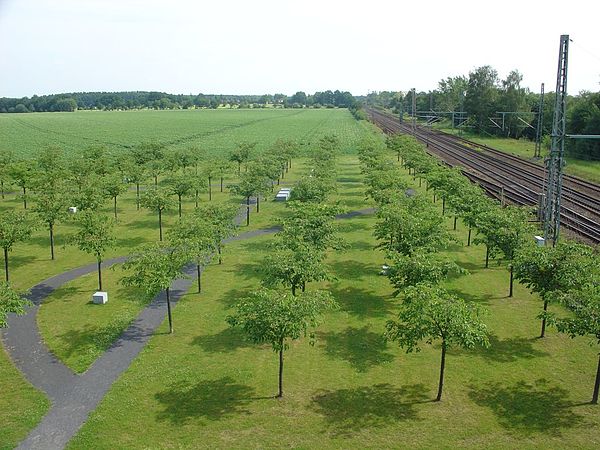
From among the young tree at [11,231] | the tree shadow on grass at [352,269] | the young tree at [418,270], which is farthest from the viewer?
the tree shadow on grass at [352,269]

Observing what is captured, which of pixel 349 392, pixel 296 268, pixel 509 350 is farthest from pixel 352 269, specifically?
pixel 349 392

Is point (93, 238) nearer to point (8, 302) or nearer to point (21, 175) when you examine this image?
point (8, 302)

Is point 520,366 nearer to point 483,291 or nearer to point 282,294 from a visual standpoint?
point 483,291

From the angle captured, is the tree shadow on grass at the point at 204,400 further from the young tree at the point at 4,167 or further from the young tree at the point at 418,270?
the young tree at the point at 4,167

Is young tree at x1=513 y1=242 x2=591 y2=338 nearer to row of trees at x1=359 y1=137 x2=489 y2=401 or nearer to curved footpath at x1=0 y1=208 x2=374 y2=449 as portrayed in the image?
row of trees at x1=359 y1=137 x2=489 y2=401

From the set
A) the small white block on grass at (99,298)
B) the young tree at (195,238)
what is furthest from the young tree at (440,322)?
the small white block on grass at (99,298)

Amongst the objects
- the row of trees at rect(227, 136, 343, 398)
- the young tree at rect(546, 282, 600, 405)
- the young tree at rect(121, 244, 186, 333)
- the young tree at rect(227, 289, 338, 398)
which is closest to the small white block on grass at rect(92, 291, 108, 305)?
the young tree at rect(121, 244, 186, 333)
